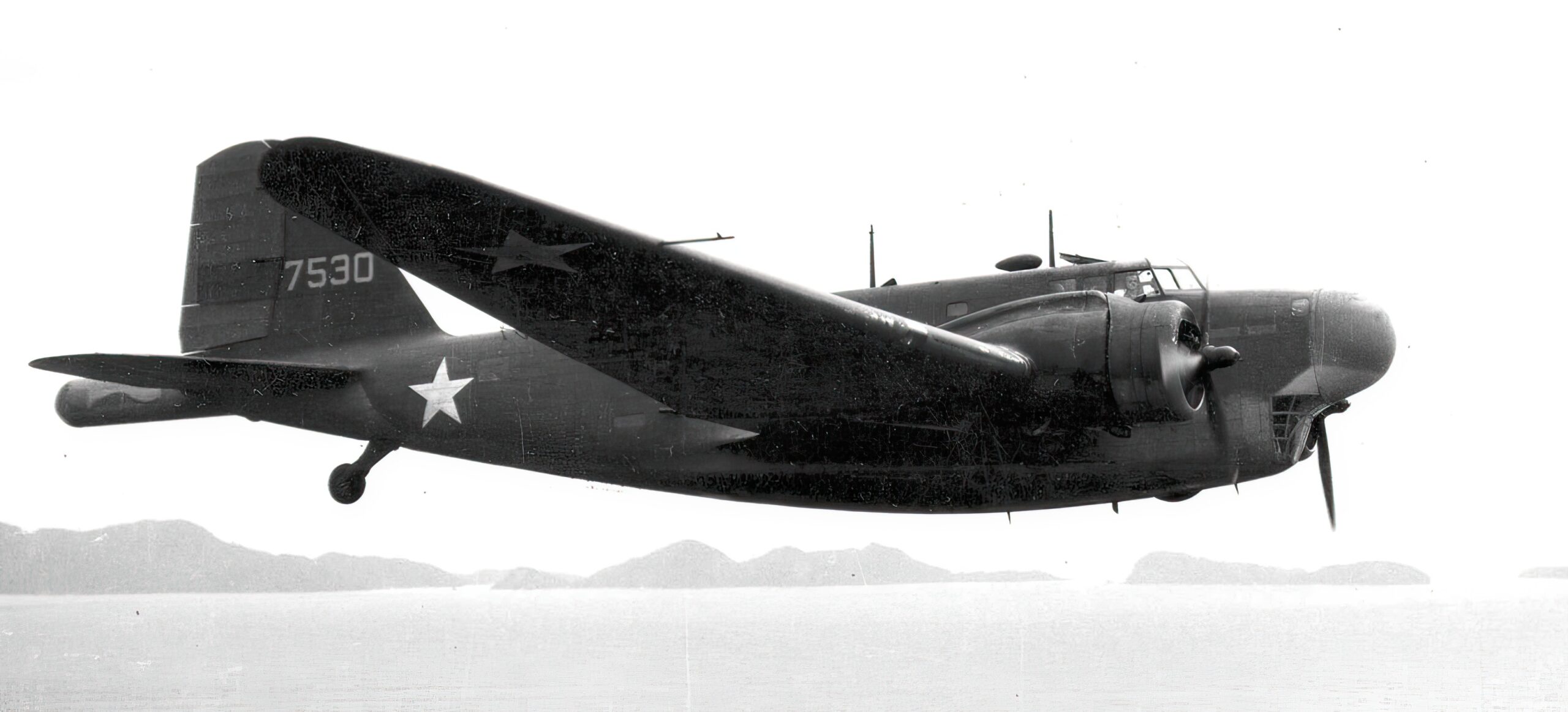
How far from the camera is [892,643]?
175125mm

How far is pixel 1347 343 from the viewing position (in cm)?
940

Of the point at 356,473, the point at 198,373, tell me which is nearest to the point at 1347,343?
the point at 356,473

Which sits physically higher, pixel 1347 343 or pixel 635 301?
pixel 635 301

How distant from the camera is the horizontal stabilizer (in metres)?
9.41

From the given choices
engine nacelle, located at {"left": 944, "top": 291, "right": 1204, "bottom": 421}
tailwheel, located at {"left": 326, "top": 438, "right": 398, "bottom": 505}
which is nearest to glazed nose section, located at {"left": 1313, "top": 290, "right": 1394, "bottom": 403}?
engine nacelle, located at {"left": 944, "top": 291, "right": 1204, "bottom": 421}

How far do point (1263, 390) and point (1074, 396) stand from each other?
1.66m

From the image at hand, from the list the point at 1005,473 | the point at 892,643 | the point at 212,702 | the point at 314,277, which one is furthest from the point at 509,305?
the point at 892,643

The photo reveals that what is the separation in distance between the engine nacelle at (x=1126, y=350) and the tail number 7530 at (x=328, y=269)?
6.39 meters

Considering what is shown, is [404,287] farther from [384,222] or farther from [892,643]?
[892,643]

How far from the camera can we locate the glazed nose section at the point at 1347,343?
30.9 feet

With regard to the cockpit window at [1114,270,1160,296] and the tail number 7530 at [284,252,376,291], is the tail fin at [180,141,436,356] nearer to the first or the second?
the tail number 7530 at [284,252,376,291]

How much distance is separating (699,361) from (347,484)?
15.1 feet

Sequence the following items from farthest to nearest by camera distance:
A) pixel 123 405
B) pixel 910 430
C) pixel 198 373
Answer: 1. pixel 123 405
2. pixel 198 373
3. pixel 910 430

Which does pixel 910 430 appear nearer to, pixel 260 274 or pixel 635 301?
pixel 635 301
